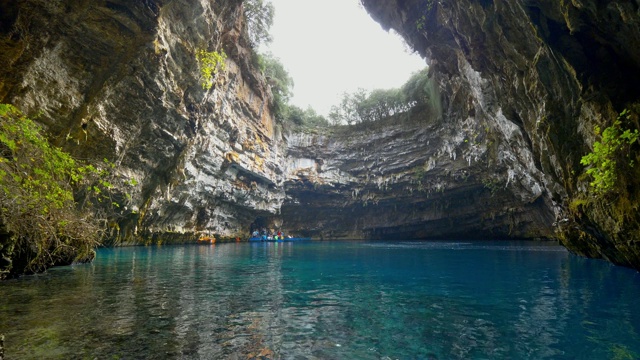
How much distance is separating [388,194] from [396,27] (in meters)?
22.4

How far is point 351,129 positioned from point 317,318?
114 ft

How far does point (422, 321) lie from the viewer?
5.35 metres

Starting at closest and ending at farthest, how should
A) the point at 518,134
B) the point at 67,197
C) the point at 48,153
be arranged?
the point at 48,153 → the point at 67,197 → the point at 518,134

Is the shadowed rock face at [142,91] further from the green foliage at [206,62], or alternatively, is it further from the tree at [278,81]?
the tree at [278,81]

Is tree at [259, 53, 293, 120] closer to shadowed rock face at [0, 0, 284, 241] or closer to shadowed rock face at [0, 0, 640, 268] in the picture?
shadowed rock face at [0, 0, 640, 268]

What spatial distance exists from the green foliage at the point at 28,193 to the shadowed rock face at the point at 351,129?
20.3 feet

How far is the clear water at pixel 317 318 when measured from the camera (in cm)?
409

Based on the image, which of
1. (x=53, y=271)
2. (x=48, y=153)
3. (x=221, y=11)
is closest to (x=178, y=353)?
(x=48, y=153)

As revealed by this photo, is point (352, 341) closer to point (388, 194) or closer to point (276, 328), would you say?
point (276, 328)

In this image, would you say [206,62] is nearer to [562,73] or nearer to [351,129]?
[562,73]

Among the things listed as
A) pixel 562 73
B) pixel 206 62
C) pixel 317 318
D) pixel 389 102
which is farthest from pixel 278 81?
pixel 317 318

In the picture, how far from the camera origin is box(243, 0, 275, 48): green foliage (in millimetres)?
27792

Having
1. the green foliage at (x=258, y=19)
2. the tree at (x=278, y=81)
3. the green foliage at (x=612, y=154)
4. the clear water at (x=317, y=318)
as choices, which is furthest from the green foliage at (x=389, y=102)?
the clear water at (x=317, y=318)

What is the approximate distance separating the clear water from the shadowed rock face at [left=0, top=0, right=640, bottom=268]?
4.81m
